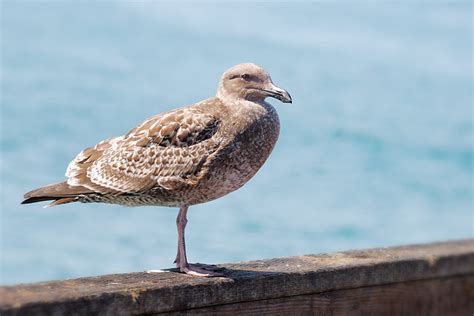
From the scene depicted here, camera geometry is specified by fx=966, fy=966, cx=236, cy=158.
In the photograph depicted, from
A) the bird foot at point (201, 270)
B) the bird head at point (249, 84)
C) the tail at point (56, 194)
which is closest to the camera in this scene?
the bird foot at point (201, 270)

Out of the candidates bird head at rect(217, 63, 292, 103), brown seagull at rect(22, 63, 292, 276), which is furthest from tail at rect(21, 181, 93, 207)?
bird head at rect(217, 63, 292, 103)

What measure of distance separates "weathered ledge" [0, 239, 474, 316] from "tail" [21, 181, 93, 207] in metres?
0.61

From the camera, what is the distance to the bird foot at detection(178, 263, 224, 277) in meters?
4.01

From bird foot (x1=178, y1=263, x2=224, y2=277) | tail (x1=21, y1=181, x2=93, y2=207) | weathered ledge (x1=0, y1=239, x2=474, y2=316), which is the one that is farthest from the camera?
tail (x1=21, y1=181, x2=93, y2=207)

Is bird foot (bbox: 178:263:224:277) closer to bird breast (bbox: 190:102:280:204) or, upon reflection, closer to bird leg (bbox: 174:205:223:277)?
bird leg (bbox: 174:205:223:277)

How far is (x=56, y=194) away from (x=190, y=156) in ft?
2.03

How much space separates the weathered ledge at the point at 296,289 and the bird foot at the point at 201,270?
0.05 metres

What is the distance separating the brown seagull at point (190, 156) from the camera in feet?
14.1

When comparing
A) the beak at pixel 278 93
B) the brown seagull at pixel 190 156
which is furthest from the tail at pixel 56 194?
the beak at pixel 278 93

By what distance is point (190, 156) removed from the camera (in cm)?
436

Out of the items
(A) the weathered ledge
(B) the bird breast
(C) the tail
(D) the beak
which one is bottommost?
(A) the weathered ledge

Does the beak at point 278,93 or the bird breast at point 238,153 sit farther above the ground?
the beak at point 278,93

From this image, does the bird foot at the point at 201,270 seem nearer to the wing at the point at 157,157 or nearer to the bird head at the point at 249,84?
the wing at the point at 157,157

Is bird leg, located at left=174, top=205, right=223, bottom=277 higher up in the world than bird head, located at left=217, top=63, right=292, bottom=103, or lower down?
lower down
